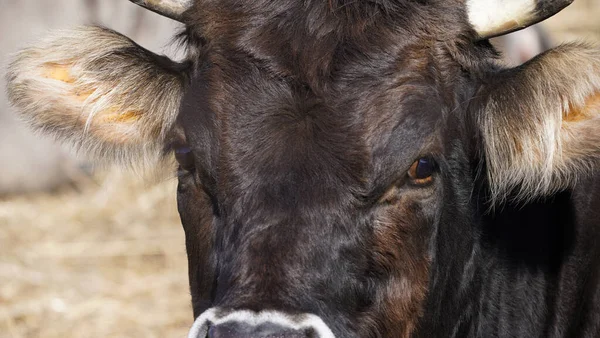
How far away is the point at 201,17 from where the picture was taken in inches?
158

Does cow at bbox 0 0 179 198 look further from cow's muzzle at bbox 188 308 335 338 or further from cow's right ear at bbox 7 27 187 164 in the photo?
cow's muzzle at bbox 188 308 335 338

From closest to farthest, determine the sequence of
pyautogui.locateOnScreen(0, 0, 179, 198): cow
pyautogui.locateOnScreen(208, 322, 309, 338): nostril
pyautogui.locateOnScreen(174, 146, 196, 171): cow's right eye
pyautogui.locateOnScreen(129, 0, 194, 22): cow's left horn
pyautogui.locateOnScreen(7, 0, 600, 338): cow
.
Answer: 1. pyautogui.locateOnScreen(208, 322, 309, 338): nostril
2. pyautogui.locateOnScreen(7, 0, 600, 338): cow
3. pyautogui.locateOnScreen(174, 146, 196, 171): cow's right eye
4. pyautogui.locateOnScreen(129, 0, 194, 22): cow's left horn
5. pyautogui.locateOnScreen(0, 0, 179, 198): cow

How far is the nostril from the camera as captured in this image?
3.14 meters

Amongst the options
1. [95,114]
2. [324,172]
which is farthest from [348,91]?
[95,114]

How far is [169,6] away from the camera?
13.6 ft

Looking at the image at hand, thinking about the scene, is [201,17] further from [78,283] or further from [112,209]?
[112,209]

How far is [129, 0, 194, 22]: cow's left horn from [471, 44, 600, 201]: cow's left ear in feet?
4.11

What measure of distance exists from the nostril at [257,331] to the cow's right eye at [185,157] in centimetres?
94

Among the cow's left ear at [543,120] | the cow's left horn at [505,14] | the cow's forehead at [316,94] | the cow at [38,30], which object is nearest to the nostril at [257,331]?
the cow's forehead at [316,94]

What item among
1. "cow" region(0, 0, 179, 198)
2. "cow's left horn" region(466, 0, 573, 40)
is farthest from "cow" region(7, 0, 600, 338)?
"cow" region(0, 0, 179, 198)

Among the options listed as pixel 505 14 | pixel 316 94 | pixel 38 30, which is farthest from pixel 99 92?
pixel 38 30

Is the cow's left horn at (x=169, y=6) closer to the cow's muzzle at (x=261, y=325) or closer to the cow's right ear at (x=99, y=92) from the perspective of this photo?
the cow's right ear at (x=99, y=92)

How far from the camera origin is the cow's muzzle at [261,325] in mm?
3146

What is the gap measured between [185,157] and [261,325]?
1.03 meters
